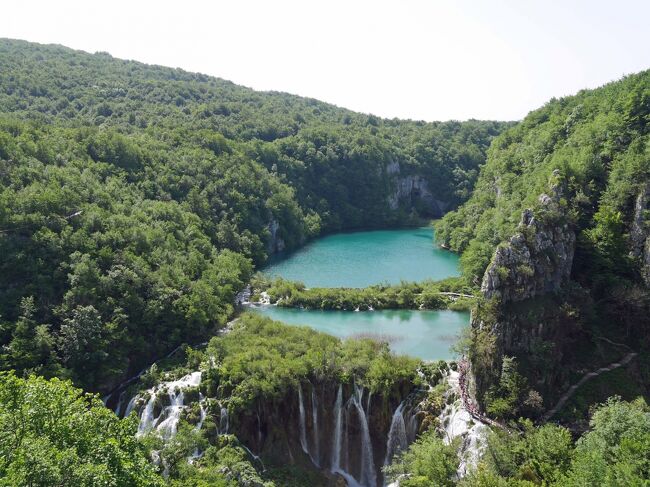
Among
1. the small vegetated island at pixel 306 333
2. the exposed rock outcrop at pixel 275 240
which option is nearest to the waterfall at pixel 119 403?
the small vegetated island at pixel 306 333

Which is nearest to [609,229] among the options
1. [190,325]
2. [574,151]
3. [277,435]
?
[574,151]

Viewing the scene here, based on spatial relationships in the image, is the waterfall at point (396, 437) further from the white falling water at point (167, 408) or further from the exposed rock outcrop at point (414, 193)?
the exposed rock outcrop at point (414, 193)

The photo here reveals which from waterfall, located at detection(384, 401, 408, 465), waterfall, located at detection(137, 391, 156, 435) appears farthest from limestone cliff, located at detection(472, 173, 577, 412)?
waterfall, located at detection(137, 391, 156, 435)

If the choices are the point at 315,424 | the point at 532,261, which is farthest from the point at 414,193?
the point at 315,424

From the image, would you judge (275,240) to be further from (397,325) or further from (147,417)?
(147,417)

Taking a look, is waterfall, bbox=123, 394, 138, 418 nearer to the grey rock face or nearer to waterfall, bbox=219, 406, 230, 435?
waterfall, bbox=219, 406, 230, 435

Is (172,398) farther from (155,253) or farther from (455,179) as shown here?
(455,179)
